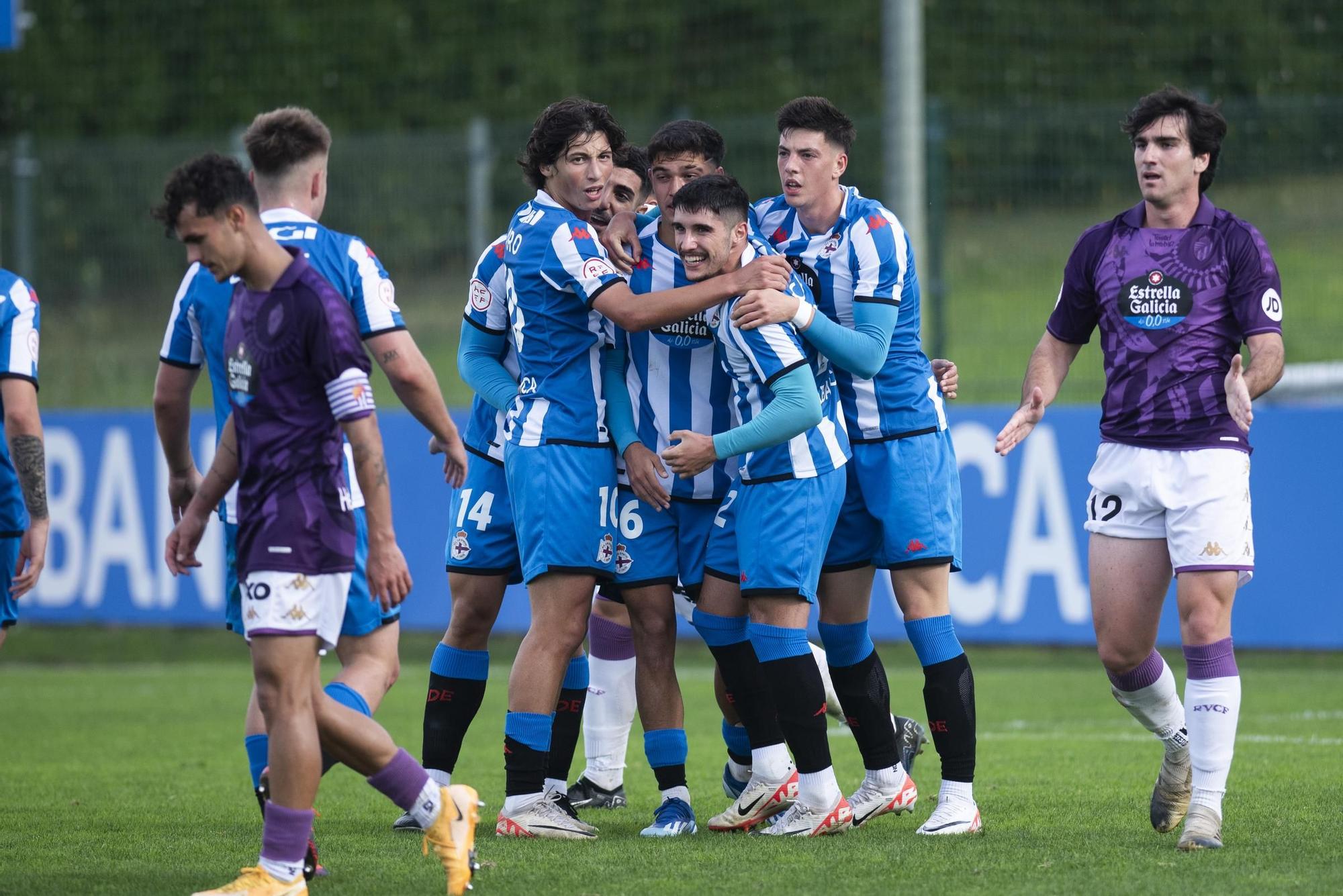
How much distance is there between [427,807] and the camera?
16.1ft

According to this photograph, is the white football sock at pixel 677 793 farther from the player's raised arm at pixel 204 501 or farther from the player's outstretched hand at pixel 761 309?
the player's raised arm at pixel 204 501

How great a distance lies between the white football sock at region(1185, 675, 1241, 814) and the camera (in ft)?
17.7

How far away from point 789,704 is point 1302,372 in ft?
24.2

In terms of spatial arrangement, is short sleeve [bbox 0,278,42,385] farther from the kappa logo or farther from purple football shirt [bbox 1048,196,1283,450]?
purple football shirt [bbox 1048,196,1283,450]

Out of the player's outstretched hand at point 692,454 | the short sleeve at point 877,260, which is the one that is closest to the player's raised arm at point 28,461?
the player's outstretched hand at point 692,454

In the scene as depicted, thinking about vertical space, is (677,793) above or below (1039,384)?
below

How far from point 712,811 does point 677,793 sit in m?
0.52

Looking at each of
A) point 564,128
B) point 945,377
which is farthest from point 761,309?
point 945,377

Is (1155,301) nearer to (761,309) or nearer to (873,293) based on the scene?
(873,293)

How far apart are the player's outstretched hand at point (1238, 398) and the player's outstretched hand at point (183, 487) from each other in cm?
313

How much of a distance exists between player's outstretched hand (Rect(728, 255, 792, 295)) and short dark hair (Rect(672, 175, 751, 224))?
0.19m

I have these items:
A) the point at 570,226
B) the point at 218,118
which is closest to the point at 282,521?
the point at 570,226

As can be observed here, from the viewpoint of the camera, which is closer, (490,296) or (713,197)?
(713,197)

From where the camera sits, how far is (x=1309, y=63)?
13352 millimetres
